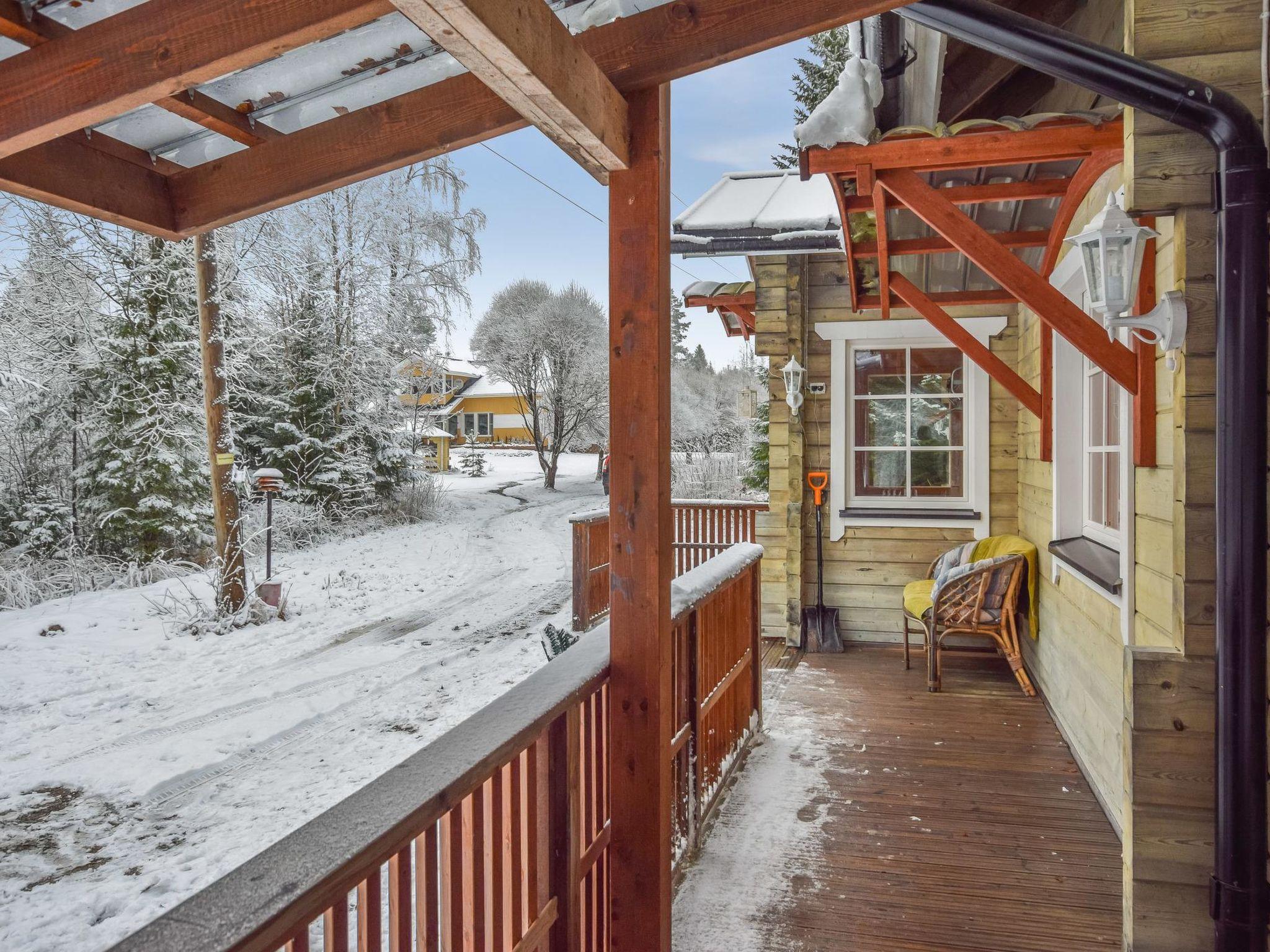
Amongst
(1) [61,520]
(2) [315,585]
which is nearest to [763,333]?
(2) [315,585]

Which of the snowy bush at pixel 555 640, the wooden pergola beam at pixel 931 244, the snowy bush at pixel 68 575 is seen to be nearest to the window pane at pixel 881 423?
the wooden pergola beam at pixel 931 244

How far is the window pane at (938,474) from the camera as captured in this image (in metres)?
5.30

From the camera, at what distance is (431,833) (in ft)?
3.65

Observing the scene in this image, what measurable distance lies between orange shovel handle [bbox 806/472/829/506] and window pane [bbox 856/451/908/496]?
1.04 feet

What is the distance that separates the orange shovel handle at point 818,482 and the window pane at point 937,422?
708 mm

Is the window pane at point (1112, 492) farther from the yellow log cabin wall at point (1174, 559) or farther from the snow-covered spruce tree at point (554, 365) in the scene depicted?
the snow-covered spruce tree at point (554, 365)

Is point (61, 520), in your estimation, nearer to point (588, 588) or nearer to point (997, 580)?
point (588, 588)

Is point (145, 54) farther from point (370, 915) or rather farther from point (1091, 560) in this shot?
point (1091, 560)

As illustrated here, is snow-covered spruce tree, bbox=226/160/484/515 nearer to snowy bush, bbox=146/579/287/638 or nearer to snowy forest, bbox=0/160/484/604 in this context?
snowy forest, bbox=0/160/484/604

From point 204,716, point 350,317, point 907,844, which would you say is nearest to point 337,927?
point 907,844

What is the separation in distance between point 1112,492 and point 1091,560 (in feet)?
1.12

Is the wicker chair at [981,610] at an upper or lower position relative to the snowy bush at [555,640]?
upper

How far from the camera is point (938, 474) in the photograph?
535cm

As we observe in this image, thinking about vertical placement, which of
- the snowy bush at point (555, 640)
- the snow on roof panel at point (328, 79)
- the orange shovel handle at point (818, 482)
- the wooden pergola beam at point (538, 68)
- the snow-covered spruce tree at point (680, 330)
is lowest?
the snowy bush at point (555, 640)
